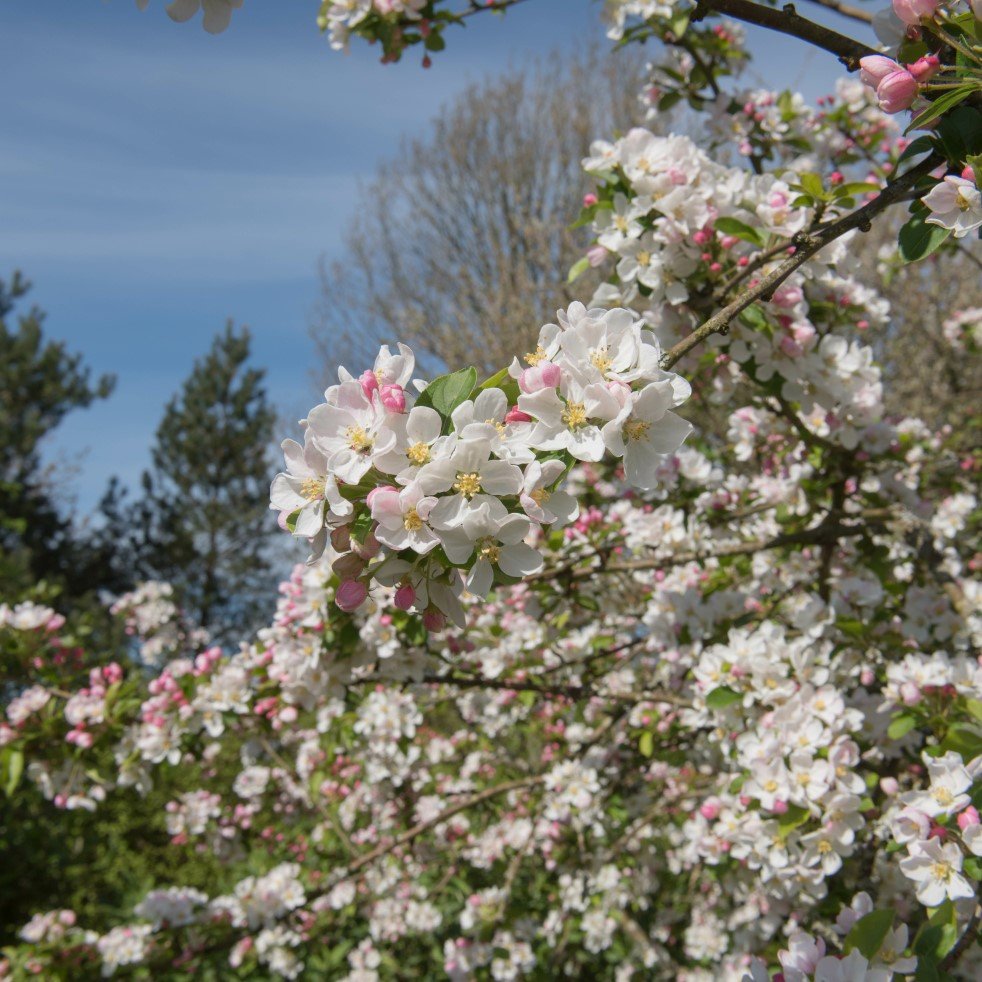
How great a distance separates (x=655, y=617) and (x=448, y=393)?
1547 millimetres

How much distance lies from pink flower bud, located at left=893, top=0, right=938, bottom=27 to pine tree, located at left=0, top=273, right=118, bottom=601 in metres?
13.8

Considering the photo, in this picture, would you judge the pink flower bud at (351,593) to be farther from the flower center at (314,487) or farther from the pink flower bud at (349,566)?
the flower center at (314,487)

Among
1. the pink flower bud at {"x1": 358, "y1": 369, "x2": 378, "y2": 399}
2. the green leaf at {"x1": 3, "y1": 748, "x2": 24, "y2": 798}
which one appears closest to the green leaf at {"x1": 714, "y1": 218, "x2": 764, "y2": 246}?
the pink flower bud at {"x1": 358, "y1": 369, "x2": 378, "y2": 399}

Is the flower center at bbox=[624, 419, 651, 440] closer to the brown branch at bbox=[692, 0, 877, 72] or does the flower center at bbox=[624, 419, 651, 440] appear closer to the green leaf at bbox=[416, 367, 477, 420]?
the green leaf at bbox=[416, 367, 477, 420]

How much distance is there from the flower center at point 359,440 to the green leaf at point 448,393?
2.9 inches

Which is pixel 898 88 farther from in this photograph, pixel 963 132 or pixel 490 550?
pixel 490 550

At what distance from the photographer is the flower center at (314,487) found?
895 millimetres

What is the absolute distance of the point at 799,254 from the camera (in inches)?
38.5

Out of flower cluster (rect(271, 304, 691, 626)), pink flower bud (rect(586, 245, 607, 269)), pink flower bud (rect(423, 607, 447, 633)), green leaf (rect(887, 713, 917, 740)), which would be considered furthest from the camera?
pink flower bud (rect(586, 245, 607, 269))

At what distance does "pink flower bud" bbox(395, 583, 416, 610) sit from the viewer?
35.5 inches

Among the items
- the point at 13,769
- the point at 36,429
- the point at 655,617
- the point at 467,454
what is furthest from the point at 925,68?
the point at 36,429

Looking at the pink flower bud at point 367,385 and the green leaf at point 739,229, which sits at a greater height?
the green leaf at point 739,229

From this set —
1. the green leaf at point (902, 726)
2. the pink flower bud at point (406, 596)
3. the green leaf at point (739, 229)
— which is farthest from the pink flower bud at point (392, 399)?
the green leaf at point (902, 726)

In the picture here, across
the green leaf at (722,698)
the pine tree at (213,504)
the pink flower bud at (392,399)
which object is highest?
the pine tree at (213,504)
